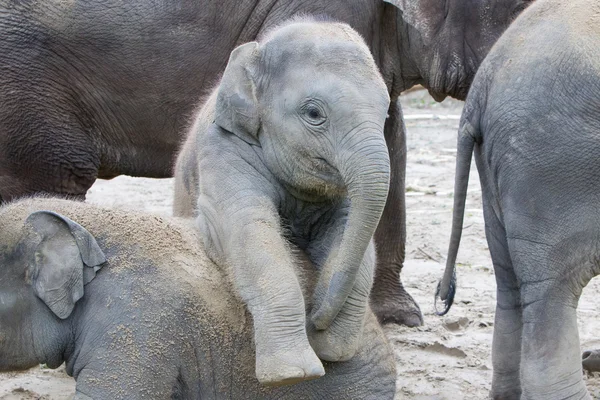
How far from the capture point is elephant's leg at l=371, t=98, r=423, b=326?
19.0ft

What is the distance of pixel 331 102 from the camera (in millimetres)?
3514

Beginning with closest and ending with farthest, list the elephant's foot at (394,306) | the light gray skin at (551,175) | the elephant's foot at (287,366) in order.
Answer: the elephant's foot at (287,366) < the light gray skin at (551,175) < the elephant's foot at (394,306)

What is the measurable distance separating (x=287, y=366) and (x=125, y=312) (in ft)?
1.81

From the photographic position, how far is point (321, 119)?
11.6 ft

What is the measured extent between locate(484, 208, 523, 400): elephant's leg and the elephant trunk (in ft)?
3.39

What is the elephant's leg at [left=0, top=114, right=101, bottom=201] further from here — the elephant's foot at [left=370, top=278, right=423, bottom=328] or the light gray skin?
the light gray skin

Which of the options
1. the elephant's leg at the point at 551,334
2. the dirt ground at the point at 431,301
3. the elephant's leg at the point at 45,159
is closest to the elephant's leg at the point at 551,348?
the elephant's leg at the point at 551,334

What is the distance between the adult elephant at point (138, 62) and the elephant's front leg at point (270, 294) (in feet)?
6.16

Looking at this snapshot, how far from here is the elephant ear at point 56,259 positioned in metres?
3.57

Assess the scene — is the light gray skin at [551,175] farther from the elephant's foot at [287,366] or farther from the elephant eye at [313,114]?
the elephant's foot at [287,366]

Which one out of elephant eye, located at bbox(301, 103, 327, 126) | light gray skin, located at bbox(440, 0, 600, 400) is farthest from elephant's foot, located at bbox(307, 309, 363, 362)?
light gray skin, located at bbox(440, 0, 600, 400)

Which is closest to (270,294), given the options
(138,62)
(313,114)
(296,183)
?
(296,183)

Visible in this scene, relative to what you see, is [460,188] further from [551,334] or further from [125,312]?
[125,312]

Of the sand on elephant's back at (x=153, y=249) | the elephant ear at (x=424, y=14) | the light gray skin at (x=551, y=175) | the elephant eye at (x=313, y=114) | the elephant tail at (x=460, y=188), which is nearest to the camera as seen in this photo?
the elephant eye at (x=313, y=114)
